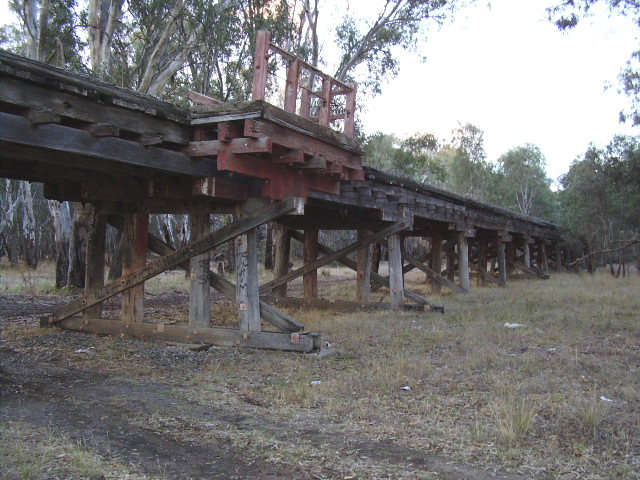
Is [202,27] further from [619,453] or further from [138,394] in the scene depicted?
[619,453]

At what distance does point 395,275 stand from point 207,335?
5578mm

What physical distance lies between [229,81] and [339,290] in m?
8.94

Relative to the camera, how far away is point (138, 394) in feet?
17.6

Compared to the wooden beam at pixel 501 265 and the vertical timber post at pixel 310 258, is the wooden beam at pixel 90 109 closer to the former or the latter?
the vertical timber post at pixel 310 258

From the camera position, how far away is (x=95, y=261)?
8.55 m

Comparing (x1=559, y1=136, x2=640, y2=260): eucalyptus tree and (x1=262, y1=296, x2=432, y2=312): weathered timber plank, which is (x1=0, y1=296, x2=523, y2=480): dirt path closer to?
(x1=262, y1=296, x2=432, y2=312): weathered timber plank

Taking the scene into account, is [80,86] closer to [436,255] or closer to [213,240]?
[213,240]

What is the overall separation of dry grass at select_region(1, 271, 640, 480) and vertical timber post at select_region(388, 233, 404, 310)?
2.57m

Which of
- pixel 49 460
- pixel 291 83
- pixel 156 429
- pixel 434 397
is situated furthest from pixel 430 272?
pixel 49 460

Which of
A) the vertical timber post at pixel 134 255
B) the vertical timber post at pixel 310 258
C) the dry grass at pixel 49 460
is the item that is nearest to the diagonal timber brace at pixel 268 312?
the vertical timber post at pixel 134 255

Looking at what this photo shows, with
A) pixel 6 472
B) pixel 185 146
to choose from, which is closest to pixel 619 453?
pixel 6 472

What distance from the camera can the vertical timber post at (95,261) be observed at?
8.45m

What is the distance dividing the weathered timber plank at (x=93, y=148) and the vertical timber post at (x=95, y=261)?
2.02 m

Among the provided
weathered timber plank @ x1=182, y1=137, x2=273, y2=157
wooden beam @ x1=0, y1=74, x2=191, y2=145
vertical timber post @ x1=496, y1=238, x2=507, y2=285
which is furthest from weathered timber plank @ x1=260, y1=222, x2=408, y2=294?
vertical timber post @ x1=496, y1=238, x2=507, y2=285
